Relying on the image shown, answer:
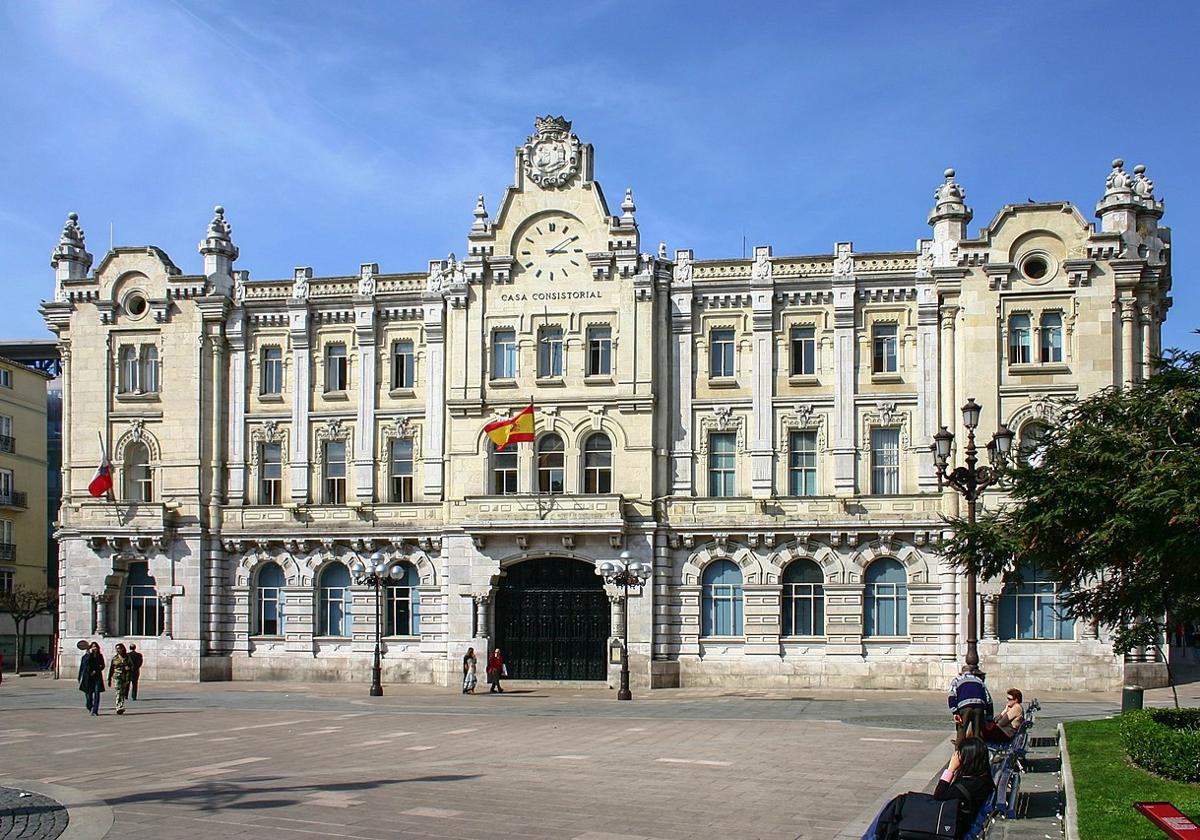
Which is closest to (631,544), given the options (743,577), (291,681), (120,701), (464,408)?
(743,577)

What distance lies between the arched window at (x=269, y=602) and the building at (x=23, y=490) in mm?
25734

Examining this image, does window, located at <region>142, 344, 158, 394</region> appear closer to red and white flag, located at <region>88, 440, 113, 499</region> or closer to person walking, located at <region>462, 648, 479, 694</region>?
red and white flag, located at <region>88, 440, 113, 499</region>

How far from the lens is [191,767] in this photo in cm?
2364

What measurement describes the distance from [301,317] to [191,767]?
30.6m

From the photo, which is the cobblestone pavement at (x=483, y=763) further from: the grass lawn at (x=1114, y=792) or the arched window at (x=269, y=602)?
the arched window at (x=269, y=602)

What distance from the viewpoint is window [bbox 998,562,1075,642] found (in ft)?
148

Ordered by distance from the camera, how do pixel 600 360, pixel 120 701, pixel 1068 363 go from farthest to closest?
1. pixel 600 360
2. pixel 1068 363
3. pixel 120 701

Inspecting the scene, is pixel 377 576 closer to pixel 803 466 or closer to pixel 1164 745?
pixel 803 466

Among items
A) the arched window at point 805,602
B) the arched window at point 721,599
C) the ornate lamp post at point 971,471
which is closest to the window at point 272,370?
the arched window at point 721,599

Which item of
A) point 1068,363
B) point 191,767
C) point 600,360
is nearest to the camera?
point 191,767

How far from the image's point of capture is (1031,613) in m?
45.5

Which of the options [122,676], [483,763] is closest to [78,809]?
[483,763]

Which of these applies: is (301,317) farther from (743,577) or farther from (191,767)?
(191,767)

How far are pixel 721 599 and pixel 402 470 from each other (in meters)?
13.5
